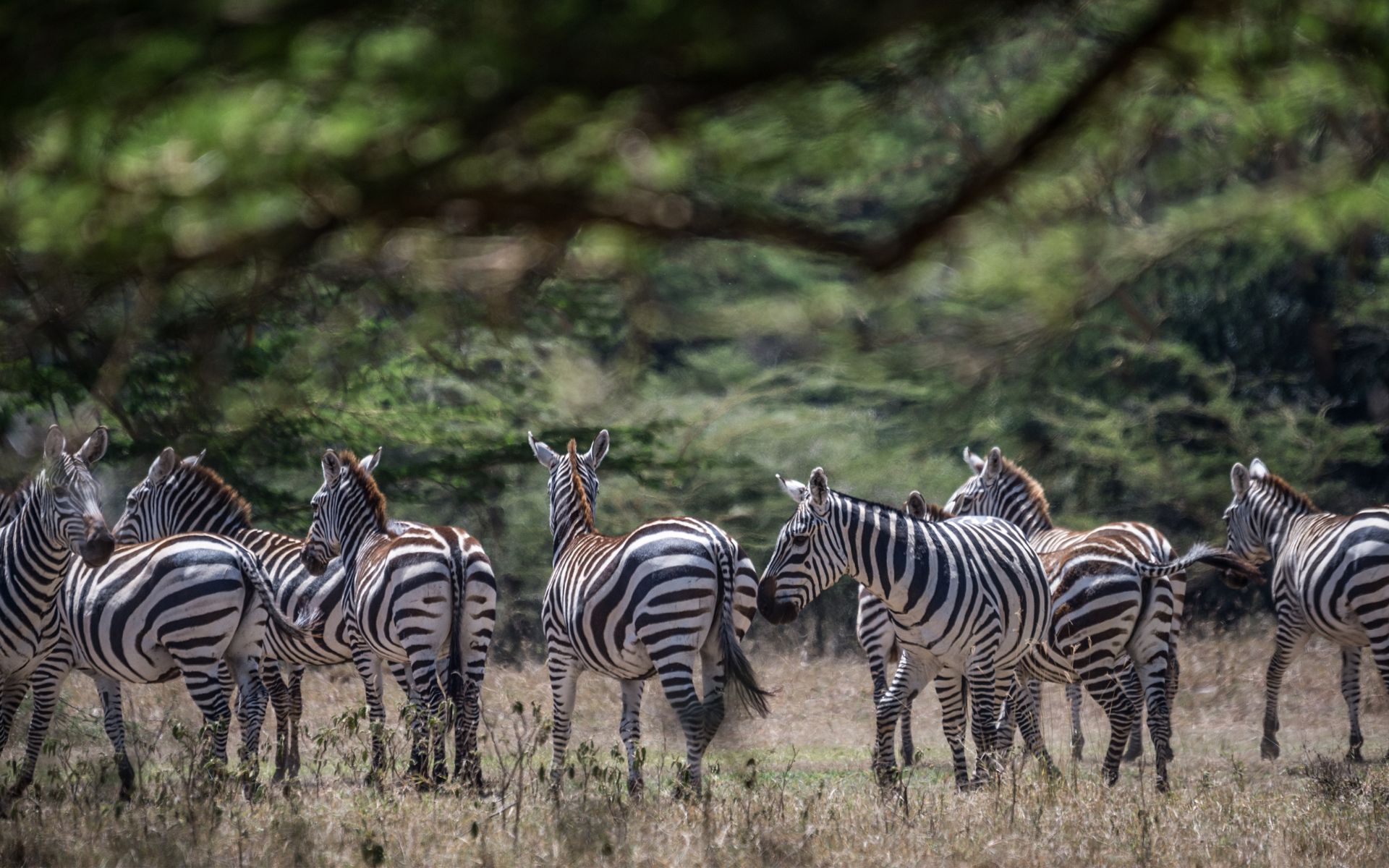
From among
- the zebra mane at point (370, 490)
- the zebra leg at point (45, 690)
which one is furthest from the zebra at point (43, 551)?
the zebra mane at point (370, 490)

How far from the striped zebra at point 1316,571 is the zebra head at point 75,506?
8008mm

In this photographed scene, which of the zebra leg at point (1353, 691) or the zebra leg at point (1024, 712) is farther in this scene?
the zebra leg at point (1353, 691)

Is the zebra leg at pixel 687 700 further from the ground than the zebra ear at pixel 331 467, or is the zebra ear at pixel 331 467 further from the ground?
the zebra ear at pixel 331 467

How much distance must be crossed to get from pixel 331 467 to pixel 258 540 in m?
1.33

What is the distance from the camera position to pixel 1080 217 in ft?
11.9

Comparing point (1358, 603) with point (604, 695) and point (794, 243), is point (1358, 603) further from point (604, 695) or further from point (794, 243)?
point (794, 243)

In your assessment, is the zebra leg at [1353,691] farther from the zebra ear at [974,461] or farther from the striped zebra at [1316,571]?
the zebra ear at [974,461]

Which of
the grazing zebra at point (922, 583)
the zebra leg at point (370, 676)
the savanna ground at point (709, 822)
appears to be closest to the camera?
the savanna ground at point (709, 822)

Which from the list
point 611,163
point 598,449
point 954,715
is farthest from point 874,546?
point 611,163

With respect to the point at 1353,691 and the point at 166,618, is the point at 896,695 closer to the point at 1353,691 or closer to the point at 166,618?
the point at 166,618

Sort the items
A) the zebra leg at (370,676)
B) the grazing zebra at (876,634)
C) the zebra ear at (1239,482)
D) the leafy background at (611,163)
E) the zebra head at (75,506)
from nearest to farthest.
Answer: the leafy background at (611,163), the zebra head at (75,506), the zebra leg at (370,676), the grazing zebra at (876,634), the zebra ear at (1239,482)

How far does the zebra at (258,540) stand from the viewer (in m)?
9.06

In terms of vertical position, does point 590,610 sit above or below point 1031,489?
below

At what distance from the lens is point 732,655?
741 centimetres
